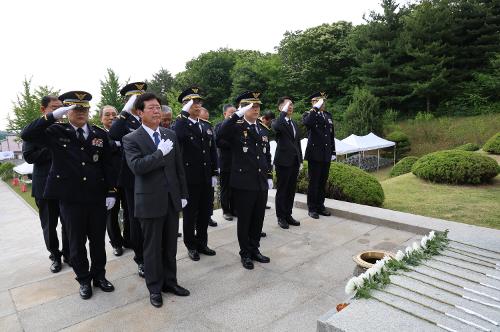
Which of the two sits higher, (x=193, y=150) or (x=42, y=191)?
(x=193, y=150)

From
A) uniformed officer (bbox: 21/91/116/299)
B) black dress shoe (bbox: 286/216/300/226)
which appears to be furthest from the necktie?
black dress shoe (bbox: 286/216/300/226)

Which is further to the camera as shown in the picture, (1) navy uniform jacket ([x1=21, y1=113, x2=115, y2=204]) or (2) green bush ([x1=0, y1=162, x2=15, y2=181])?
(2) green bush ([x1=0, y1=162, x2=15, y2=181])

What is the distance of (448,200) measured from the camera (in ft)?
25.2

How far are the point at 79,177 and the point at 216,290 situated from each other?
186cm

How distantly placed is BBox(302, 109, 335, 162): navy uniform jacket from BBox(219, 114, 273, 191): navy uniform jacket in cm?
199

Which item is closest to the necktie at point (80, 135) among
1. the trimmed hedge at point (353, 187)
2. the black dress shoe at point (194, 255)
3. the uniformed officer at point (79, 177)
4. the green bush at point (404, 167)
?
the uniformed officer at point (79, 177)

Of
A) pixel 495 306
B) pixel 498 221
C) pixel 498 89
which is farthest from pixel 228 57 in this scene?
pixel 495 306

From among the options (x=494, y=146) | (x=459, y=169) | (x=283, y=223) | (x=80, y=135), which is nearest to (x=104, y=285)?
(x=80, y=135)

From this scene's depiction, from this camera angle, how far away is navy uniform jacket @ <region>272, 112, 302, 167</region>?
582cm

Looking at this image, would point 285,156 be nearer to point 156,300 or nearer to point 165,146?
point 165,146

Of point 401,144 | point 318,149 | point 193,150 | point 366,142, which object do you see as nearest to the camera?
point 193,150

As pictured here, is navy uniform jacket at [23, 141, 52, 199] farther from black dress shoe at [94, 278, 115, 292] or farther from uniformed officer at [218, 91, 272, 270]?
uniformed officer at [218, 91, 272, 270]

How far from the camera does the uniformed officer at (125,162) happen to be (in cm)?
387

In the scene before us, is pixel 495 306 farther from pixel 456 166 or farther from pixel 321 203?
pixel 456 166
